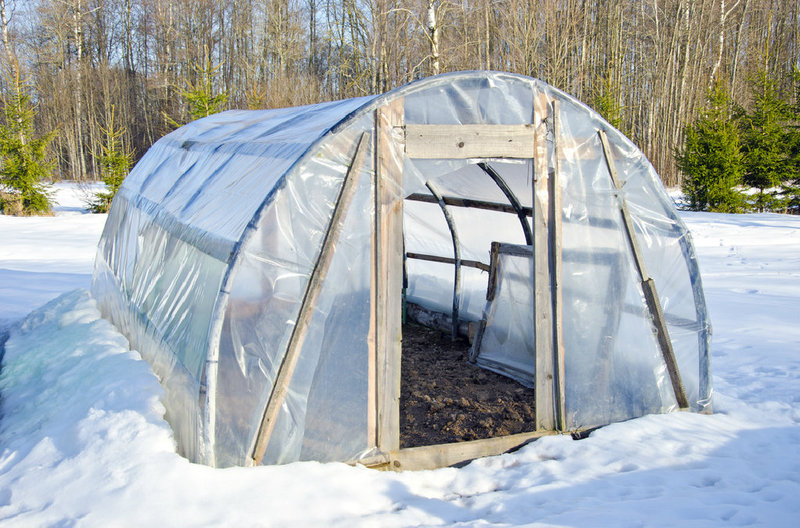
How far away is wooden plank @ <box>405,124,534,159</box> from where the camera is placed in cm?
439

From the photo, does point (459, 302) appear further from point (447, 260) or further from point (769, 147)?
point (769, 147)

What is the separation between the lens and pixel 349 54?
30547 millimetres

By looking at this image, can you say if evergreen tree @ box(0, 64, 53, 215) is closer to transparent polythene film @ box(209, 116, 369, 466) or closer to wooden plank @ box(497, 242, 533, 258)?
wooden plank @ box(497, 242, 533, 258)

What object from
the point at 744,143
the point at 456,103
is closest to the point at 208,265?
the point at 456,103

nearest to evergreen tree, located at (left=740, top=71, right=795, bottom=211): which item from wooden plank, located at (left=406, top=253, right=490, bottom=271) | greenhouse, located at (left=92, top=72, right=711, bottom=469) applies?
wooden plank, located at (left=406, top=253, right=490, bottom=271)

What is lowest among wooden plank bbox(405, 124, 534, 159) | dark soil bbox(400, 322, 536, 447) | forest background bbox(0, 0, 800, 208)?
dark soil bbox(400, 322, 536, 447)

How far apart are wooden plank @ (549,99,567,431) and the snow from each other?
0.91ft

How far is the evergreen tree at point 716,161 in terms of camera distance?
16719 millimetres

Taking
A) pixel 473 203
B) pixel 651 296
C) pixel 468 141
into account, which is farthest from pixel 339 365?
pixel 473 203

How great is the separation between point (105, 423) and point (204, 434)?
Result: 83 cm

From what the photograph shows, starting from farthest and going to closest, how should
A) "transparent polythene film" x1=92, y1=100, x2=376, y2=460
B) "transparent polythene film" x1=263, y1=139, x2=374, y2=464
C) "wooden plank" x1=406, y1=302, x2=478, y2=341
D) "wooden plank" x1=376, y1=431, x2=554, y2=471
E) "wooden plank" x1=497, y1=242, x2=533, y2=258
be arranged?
1. "wooden plank" x1=406, y1=302, x2=478, y2=341
2. "wooden plank" x1=497, y1=242, x2=533, y2=258
3. "wooden plank" x1=376, y1=431, x2=554, y2=471
4. "transparent polythene film" x1=92, y1=100, x2=376, y2=460
5. "transparent polythene film" x1=263, y1=139, x2=374, y2=464

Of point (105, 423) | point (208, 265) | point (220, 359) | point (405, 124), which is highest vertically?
point (405, 124)

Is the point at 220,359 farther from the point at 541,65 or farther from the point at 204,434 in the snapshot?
the point at 541,65

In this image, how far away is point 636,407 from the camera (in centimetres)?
510
